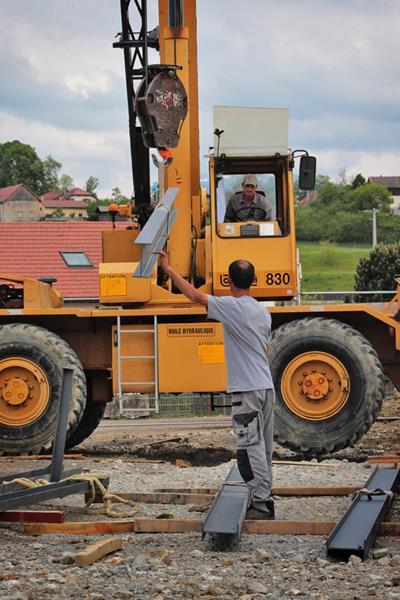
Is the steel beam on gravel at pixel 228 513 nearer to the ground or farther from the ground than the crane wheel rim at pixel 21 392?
nearer to the ground

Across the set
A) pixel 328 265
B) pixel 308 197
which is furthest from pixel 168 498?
pixel 328 265

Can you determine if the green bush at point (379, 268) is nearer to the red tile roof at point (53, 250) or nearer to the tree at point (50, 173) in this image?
the red tile roof at point (53, 250)

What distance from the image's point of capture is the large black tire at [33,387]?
51.0 ft

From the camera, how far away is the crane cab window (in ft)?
50.7

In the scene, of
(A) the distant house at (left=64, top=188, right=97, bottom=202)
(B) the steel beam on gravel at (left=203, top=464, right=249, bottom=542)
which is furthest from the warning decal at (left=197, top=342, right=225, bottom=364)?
(A) the distant house at (left=64, top=188, right=97, bottom=202)

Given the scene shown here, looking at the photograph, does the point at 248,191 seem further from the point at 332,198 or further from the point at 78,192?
the point at 78,192

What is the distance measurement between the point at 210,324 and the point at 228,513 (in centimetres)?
629

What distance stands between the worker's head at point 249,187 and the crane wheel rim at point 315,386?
2039 millimetres

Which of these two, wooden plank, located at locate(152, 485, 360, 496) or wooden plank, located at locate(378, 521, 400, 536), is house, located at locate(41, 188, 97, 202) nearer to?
wooden plank, located at locate(152, 485, 360, 496)

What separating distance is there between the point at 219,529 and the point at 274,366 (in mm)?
6661

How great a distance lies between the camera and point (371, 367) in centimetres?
1534

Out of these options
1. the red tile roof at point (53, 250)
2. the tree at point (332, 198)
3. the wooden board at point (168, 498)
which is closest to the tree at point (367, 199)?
the tree at point (332, 198)

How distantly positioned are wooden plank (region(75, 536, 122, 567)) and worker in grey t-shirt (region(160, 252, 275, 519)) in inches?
53.4

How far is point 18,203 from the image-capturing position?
6230 inches
